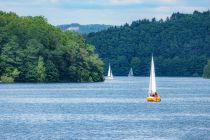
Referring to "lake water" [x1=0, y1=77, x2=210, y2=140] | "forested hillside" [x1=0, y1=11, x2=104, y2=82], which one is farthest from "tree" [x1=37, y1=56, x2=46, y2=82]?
"lake water" [x1=0, y1=77, x2=210, y2=140]

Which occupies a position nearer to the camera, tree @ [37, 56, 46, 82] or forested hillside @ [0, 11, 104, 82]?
tree @ [37, 56, 46, 82]

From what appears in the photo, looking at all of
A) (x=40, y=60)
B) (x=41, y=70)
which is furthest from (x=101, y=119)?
(x=40, y=60)

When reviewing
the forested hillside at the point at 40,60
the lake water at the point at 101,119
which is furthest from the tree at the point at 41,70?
the lake water at the point at 101,119

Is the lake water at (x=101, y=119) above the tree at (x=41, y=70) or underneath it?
underneath

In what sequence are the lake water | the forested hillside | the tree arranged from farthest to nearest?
the forested hillside < the tree < the lake water

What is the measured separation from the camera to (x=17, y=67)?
18125 centimetres

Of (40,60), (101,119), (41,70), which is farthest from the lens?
(40,60)

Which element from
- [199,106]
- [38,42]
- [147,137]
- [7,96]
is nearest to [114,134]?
[147,137]

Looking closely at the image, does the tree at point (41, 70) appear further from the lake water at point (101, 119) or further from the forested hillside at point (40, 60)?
the lake water at point (101, 119)

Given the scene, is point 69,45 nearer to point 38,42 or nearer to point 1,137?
point 38,42

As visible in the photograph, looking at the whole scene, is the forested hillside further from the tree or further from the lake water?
the lake water

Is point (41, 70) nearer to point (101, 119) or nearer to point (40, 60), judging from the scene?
point (40, 60)

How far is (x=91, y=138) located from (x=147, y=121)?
16917mm

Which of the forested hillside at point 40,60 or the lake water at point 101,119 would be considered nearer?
the lake water at point 101,119
